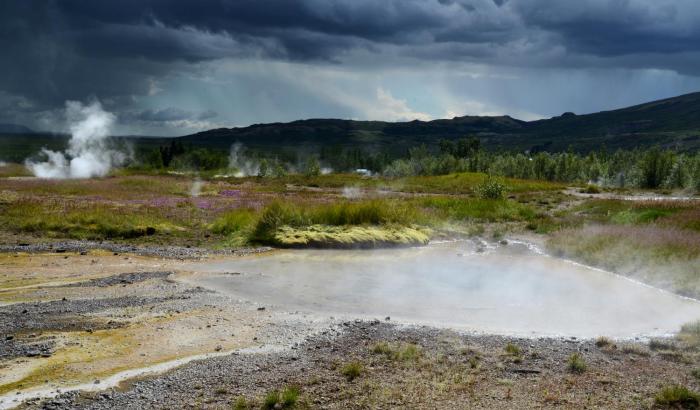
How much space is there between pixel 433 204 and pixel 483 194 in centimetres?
766

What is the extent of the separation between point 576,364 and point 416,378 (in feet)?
10.5

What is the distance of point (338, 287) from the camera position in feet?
63.0

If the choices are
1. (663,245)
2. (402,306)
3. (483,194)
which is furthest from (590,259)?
(483,194)

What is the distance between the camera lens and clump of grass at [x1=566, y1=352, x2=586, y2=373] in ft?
36.2

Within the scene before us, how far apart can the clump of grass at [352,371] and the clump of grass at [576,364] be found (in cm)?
405

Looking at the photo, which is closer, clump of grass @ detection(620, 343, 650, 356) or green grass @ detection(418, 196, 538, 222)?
clump of grass @ detection(620, 343, 650, 356)

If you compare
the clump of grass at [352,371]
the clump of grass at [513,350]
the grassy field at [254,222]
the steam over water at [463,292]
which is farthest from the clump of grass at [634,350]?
the grassy field at [254,222]

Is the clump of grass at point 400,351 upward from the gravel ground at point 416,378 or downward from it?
upward

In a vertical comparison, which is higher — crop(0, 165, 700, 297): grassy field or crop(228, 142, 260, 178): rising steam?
crop(228, 142, 260, 178): rising steam

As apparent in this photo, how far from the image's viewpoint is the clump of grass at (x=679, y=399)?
30.8 ft

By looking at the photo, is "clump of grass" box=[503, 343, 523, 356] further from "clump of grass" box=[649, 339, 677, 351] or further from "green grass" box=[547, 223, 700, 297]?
"green grass" box=[547, 223, 700, 297]

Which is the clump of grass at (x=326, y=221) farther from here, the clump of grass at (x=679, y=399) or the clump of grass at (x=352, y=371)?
the clump of grass at (x=679, y=399)

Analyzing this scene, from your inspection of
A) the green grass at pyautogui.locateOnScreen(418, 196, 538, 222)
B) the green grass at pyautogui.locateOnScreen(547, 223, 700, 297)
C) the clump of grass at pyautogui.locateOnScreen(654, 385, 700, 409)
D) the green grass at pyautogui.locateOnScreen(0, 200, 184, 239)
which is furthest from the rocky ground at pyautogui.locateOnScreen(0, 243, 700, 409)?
the green grass at pyautogui.locateOnScreen(418, 196, 538, 222)

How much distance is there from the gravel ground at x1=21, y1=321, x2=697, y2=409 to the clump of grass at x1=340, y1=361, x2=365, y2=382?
1.8 inches
